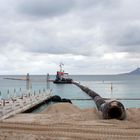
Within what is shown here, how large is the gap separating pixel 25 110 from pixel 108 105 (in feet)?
25.8

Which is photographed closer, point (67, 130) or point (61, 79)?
point (67, 130)

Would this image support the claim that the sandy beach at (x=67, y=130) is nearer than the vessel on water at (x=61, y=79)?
Yes

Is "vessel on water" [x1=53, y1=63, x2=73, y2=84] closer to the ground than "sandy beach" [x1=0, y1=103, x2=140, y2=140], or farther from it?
farther from it

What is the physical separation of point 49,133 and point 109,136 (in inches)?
93.9

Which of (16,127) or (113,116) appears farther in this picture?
(113,116)

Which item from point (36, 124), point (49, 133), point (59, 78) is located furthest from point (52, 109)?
point (59, 78)

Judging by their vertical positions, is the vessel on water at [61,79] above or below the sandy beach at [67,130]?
above

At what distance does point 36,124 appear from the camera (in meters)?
18.0

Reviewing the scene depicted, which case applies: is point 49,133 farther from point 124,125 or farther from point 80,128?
point 124,125

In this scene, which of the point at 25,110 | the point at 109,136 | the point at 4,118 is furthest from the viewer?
the point at 25,110

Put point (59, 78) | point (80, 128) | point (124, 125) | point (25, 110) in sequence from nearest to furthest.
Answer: point (80, 128) → point (124, 125) → point (25, 110) → point (59, 78)

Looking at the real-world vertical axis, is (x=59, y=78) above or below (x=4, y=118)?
above

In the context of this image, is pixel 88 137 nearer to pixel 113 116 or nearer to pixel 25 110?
pixel 113 116

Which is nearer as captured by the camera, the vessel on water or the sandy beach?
the sandy beach
